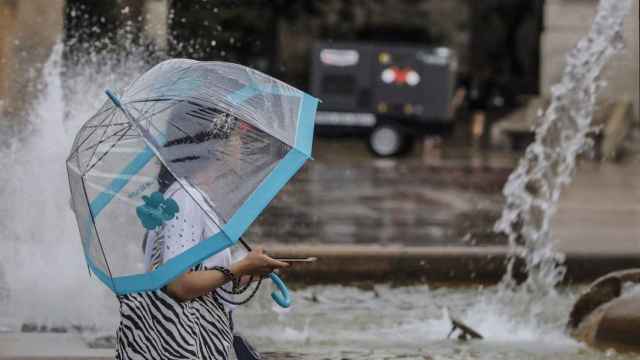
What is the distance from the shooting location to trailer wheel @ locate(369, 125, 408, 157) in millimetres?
26172

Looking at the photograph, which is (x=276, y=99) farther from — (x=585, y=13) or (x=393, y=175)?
(x=585, y=13)

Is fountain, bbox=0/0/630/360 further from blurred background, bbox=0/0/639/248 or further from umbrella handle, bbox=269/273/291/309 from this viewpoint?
umbrella handle, bbox=269/273/291/309

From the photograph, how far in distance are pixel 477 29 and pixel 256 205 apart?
42.5 metres

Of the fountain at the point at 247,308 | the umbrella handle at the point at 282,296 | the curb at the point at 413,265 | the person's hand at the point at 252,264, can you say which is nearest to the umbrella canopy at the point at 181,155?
the person's hand at the point at 252,264

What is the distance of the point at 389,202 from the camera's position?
1683cm

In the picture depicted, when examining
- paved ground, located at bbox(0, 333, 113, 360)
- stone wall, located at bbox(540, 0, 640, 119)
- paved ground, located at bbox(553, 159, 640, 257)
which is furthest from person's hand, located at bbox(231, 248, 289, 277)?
stone wall, located at bbox(540, 0, 640, 119)

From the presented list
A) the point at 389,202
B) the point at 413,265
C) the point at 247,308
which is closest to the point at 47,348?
the point at 247,308

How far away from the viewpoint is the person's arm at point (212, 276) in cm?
470

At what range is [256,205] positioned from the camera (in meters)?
4.79

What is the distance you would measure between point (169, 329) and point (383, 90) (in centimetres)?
2230

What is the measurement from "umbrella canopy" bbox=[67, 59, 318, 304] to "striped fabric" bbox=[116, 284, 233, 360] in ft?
0.33

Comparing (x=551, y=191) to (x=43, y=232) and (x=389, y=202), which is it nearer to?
(x=389, y=202)

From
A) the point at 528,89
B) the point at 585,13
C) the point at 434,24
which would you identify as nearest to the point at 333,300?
the point at 585,13

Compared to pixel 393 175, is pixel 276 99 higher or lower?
higher
